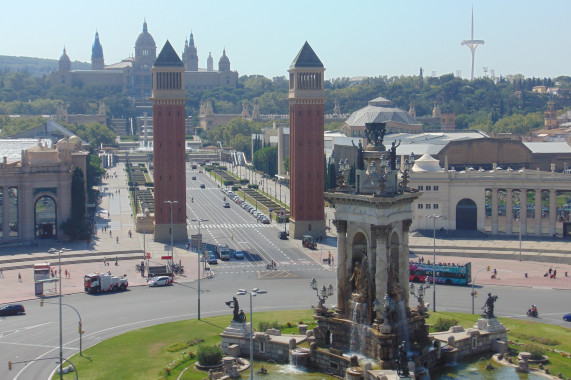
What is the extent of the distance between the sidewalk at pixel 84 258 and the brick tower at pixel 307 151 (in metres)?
17.9

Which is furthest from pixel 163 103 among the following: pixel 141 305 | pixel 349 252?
pixel 349 252

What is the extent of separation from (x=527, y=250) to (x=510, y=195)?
1613 cm

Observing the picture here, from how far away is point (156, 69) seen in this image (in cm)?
12188

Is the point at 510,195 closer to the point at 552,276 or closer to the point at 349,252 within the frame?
the point at 552,276

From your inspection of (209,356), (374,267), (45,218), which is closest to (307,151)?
(45,218)

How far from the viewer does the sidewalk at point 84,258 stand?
94250 mm

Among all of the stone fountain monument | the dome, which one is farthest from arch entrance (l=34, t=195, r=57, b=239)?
the stone fountain monument

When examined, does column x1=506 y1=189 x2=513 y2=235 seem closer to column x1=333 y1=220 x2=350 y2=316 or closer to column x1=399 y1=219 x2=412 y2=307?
column x1=399 y1=219 x2=412 y2=307

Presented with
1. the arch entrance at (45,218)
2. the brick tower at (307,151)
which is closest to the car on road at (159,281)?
the arch entrance at (45,218)

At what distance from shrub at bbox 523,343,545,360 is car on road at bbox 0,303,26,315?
44998 millimetres

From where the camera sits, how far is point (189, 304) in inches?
3349

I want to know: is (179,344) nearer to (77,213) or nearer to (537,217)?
(77,213)

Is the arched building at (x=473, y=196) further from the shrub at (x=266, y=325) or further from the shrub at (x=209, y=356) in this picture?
the shrub at (x=209, y=356)

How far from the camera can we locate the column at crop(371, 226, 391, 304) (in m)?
55.7
